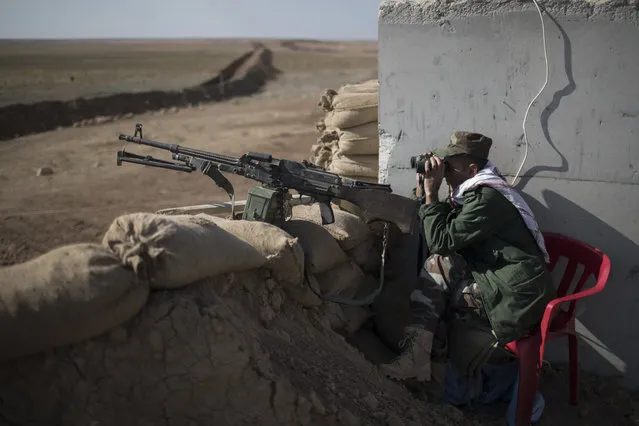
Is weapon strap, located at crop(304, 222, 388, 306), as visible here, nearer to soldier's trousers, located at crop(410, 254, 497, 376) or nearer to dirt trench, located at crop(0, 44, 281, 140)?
soldier's trousers, located at crop(410, 254, 497, 376)

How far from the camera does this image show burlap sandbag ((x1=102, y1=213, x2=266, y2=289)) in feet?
8.64

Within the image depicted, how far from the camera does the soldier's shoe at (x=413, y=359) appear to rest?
356 centimetres

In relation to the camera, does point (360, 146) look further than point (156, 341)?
Yes

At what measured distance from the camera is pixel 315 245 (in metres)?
3.74

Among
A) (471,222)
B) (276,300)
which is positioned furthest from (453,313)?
(276,300)

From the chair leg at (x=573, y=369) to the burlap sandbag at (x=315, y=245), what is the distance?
146 centimetres

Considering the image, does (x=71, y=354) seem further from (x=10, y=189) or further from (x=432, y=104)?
(x=10, y=189)

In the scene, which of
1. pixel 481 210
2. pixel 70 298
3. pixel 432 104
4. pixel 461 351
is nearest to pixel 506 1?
pixel 432 104

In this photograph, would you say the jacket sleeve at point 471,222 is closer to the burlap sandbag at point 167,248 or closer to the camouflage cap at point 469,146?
the camouflage cap at point 469,146

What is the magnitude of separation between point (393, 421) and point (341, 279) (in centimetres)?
113

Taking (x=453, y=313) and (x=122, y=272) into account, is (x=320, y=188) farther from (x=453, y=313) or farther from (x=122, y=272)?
(x=122, y=272)

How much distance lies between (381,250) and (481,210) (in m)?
1.16

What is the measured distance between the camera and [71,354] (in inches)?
95.6

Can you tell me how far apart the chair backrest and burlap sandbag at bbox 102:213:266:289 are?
6.81ft
